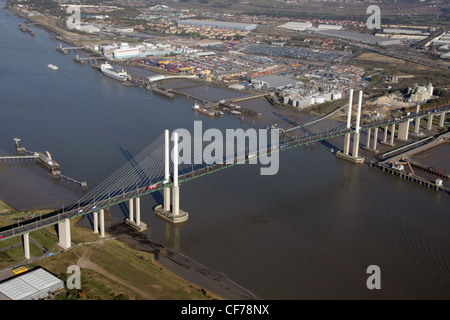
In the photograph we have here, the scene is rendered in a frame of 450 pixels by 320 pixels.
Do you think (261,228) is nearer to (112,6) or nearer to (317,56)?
(317,56)

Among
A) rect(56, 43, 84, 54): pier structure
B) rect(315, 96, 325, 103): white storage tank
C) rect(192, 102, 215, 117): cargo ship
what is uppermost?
rect(56, 43, 84, 54): pier structure

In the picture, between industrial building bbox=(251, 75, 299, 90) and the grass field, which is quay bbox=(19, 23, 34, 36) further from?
the grass field

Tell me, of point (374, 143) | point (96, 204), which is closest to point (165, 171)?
point (96, 204)

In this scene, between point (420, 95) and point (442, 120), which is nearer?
point (442, 120)

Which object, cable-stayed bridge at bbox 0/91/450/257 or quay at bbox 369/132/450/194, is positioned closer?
cable-stayed bridge at bbox 0/91/450/257

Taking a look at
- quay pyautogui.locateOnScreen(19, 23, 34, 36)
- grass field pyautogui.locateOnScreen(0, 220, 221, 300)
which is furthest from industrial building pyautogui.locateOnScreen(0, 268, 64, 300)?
quay pyautogui.locateOnScreen(19, 23, 34, 36)

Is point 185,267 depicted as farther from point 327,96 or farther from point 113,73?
point 113,73

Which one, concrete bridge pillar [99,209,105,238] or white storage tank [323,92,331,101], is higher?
white storage tank [323,92,331,101]

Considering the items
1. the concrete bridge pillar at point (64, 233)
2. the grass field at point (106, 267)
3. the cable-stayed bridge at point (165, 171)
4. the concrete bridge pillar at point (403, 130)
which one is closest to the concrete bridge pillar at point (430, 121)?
the cable-stayed bridge at point (165, 171)
